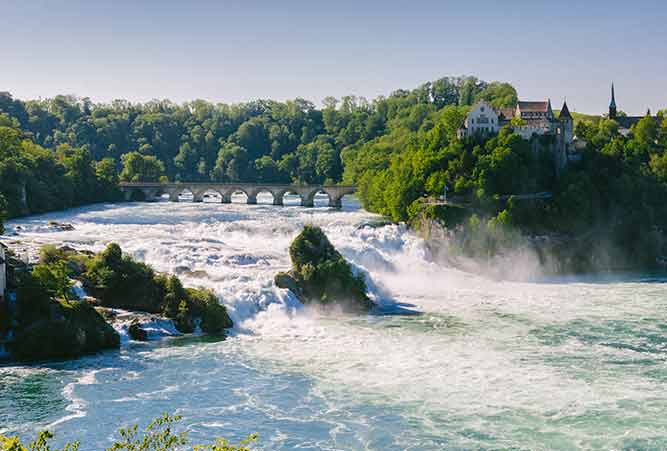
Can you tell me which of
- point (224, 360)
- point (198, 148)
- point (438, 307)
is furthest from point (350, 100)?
point (224, 360)

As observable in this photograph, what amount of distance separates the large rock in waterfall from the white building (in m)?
32.3

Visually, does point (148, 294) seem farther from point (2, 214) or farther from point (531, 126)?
point (531, 126)

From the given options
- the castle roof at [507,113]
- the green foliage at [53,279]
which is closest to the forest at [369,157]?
the castle roof at [507,113]

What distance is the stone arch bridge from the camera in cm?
10044

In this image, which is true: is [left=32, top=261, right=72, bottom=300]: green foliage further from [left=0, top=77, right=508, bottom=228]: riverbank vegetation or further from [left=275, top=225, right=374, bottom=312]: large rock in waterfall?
[left=0, top=77, right=508, bottom=228]: riverbank vegetation

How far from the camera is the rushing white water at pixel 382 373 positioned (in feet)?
85.9

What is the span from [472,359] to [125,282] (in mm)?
18133

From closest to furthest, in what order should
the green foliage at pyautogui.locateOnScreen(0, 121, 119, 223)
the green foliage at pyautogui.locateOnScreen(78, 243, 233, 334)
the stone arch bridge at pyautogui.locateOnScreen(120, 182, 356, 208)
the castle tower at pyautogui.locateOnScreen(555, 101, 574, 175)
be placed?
1. the green foliage at pyautogui.locateOnScreen(78, 243, 233, 334)
2. the castle tower at pyautogui.locateOnScreen(555, 101, 574, 175)
3. the green foliage at pyautogui.locateOnScreen(0, 121, 119, 223)
4. the stone arch bridge at pyautogui.locateOnScreen(120, 182, 356, 208)

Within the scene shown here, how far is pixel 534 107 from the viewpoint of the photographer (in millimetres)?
76750

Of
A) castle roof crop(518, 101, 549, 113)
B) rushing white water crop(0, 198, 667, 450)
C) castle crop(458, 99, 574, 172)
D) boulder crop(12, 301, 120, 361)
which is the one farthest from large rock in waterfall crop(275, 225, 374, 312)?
castle roof crop(518, 101, 549, 113)

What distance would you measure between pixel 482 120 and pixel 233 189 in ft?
149

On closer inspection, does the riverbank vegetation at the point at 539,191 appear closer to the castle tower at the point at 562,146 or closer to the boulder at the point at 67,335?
the castle tower at the point at 562,146

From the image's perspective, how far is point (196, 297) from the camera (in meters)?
39.1

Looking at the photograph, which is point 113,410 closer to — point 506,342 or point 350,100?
point 506,342
